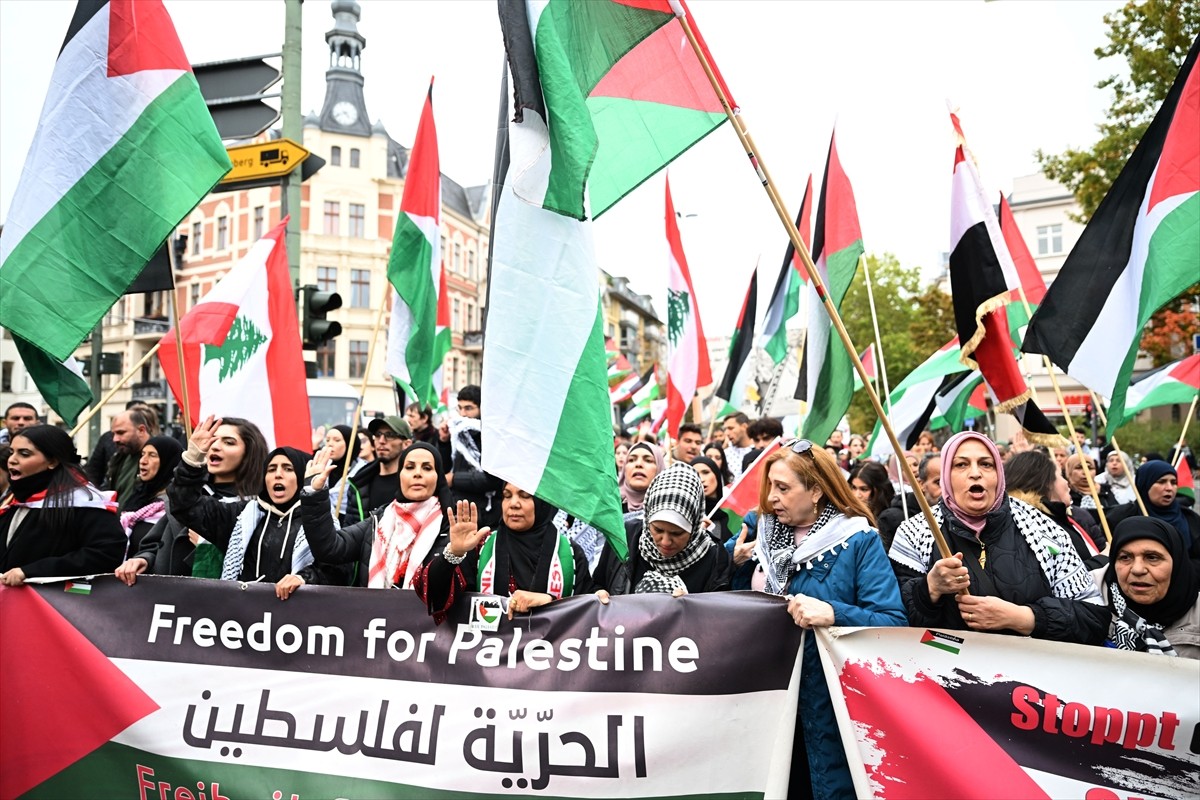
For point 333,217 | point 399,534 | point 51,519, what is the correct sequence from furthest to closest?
point 333,217
point 399,534
point 51,519

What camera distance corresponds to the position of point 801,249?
3168mm

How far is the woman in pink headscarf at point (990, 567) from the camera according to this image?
10.9 ft

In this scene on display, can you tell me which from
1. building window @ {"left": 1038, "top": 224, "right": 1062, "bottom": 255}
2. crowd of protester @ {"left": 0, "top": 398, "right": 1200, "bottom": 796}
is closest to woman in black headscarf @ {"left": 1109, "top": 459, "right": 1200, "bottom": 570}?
crowd of protester @ {"left": 0, "top": 398, "right": 1200, "bottom": 796}

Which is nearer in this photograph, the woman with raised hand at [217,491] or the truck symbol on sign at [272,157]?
the woman with raised hand at [217,491]

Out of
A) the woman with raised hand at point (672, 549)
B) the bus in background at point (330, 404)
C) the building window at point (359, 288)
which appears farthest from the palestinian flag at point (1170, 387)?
the building window at point (359, 288)

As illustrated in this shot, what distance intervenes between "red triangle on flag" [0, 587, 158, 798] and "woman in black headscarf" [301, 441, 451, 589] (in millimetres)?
983

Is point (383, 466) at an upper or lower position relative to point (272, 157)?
lower

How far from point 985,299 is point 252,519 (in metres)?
3.46

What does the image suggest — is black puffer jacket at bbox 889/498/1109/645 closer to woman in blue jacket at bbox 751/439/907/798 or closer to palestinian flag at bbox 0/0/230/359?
woman in blue jacket at bbox 751/439/907/798

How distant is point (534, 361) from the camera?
12.1 ft

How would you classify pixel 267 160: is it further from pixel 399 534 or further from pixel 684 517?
pixel 684 517

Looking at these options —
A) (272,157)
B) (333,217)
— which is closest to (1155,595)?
(272,157)

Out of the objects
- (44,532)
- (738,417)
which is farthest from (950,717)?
(738,417)

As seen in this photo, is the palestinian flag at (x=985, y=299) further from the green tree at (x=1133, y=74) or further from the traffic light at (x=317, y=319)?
the green tree at (x=1133, y=74)
